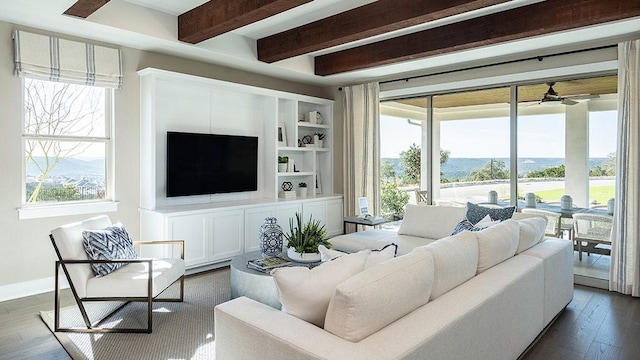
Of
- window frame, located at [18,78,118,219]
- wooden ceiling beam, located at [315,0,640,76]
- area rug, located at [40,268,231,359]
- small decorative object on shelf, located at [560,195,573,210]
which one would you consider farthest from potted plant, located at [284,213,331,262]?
small decorative object on shelf, located at [560,195,573,210]

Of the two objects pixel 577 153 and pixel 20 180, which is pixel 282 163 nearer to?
pixel 20 180

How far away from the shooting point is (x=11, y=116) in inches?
148

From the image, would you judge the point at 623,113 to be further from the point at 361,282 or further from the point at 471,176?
the point at 361,282

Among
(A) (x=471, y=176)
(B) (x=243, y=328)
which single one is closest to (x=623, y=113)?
(A) (x=471, y=176)

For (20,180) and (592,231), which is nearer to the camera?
(20,180)

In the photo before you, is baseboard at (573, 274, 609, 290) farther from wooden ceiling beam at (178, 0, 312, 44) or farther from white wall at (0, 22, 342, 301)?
white wall at (0, 22, 342, 301)

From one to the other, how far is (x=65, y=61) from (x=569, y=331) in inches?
198

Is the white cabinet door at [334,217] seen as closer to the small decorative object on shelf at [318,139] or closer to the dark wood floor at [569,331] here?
the small decorative object on shelf at [318,139]

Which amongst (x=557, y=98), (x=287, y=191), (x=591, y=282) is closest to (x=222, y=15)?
(x=287, y=191)

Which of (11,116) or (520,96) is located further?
(520,96)

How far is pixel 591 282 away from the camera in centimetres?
425

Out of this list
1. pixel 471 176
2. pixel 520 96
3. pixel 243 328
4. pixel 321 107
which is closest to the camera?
pixel 243 328

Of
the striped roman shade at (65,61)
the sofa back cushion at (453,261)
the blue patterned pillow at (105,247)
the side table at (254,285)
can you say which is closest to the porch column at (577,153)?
the sofa back cushion at (453,261)

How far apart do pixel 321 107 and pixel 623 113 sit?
3983 millimetres
